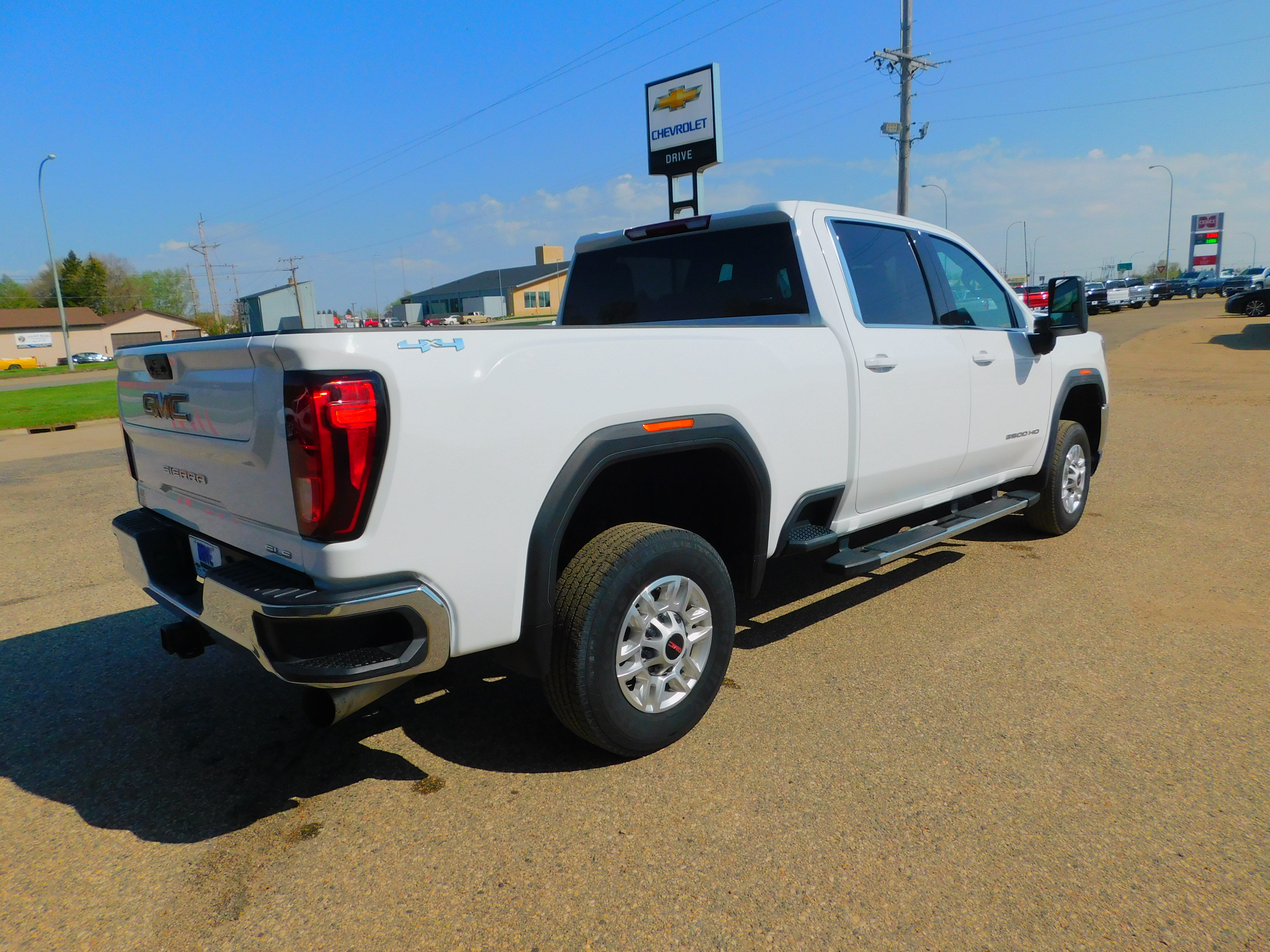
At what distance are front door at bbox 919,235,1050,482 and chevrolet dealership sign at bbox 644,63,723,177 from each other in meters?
14.3

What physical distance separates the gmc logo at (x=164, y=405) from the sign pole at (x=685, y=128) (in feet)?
52.4

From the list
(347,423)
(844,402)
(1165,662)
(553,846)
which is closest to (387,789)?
(553,846)

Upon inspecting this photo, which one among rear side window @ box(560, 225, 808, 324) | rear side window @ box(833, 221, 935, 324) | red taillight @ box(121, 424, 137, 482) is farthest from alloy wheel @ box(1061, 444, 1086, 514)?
red taillight @ box(121, 424, 137, 482)

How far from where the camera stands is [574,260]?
4.89 meters

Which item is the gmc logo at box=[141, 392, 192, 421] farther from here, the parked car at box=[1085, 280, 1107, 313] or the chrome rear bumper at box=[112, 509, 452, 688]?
the parked car at box=[1085, 280, 1107, 313]

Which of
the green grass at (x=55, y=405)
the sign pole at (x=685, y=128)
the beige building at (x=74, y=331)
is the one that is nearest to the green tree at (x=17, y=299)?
the beige building at (x=74, y=331)

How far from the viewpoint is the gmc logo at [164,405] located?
2.84 metres

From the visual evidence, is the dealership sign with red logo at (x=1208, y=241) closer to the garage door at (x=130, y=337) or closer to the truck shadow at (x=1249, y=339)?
the truck shadow at (x=1249, y=339)

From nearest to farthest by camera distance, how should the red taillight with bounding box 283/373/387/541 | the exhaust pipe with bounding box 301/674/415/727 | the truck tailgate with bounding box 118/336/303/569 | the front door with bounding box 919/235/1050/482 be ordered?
the red taillight with bounding box 283/373/387/541
the truck tailgate with bounding box 118/336/303/569
the exhaust pipe with bounding box 301/674/415/727
the front door with bounding box 919/235/1050/482

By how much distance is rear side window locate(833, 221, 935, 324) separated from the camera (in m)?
4.05

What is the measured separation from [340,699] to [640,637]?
3.29 feet

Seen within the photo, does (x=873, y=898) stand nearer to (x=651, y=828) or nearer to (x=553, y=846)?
(x=651, y=828)

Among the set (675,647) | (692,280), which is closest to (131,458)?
(675,647)

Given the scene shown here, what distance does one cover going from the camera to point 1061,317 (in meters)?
5.04
